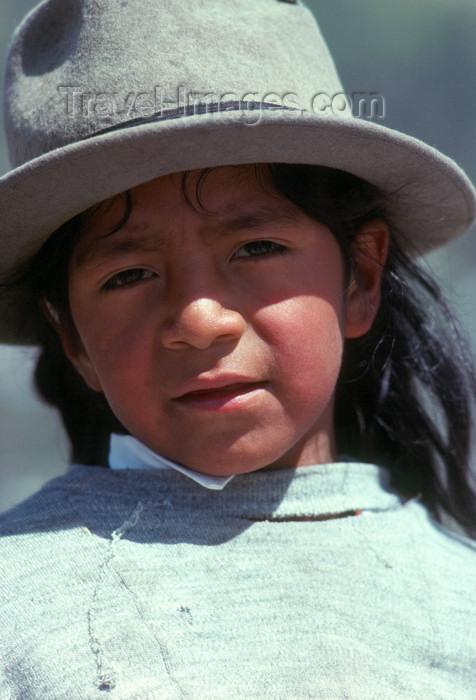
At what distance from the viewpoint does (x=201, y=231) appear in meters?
1.48

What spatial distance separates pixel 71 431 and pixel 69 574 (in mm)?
741

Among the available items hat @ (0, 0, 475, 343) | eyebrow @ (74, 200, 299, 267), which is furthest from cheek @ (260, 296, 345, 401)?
hat @ (0, 0, 475, 343)

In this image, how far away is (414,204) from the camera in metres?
1.72

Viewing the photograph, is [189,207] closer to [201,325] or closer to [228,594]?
[201,325]

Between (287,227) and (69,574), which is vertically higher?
(287,227)

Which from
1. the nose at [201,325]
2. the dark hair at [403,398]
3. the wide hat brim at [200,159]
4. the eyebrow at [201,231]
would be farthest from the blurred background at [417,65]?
the nose at [201,325]

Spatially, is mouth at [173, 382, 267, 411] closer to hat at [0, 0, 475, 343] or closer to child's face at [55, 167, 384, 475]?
child's face at [55, 167, 384, 475]

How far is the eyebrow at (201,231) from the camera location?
149cm

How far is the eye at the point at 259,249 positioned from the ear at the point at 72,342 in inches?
16.9

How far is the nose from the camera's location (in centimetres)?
141

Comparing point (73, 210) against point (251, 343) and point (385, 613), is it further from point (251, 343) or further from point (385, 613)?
point (385, 613)

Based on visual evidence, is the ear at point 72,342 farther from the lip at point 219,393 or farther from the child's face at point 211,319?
the lip at point 219,393

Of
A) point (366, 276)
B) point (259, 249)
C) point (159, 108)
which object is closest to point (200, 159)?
point (159, 108)

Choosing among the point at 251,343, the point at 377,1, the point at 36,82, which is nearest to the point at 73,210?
the point at 36,82
